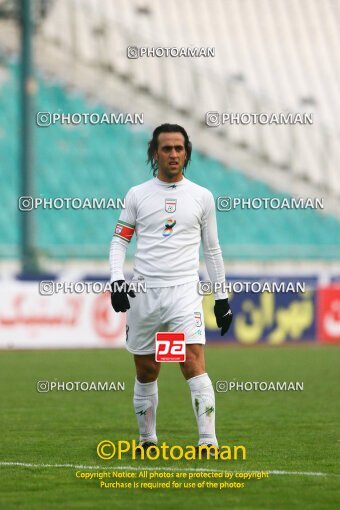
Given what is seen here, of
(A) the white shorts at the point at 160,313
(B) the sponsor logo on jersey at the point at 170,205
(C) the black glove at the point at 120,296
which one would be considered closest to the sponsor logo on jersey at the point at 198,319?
(A) the white shorts at the point at 160,313

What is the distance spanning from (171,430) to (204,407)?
6.09ft

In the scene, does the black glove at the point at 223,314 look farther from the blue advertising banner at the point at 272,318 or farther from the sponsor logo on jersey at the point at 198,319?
the blue advertising banner at the point at 272,318

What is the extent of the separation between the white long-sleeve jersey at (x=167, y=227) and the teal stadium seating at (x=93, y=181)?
57.3 ft

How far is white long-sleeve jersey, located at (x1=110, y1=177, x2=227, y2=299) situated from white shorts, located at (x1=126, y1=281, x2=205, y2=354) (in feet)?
0.22

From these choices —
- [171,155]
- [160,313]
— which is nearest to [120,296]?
[160,313]

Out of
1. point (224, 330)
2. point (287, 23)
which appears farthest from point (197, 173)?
point (224, 330)

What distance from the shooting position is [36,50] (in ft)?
89.9

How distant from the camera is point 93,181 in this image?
1049 inches

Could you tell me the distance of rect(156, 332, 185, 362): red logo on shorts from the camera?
7.43 meters

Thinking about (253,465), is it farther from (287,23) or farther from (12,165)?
(287,23)

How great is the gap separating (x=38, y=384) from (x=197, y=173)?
14.5 metres

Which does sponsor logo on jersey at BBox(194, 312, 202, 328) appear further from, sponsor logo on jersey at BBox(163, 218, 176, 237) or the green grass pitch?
the green grass pitch

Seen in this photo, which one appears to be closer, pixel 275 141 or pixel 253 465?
pixel 253 465

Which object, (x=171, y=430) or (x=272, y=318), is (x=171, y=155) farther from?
(x=272, y=318)
